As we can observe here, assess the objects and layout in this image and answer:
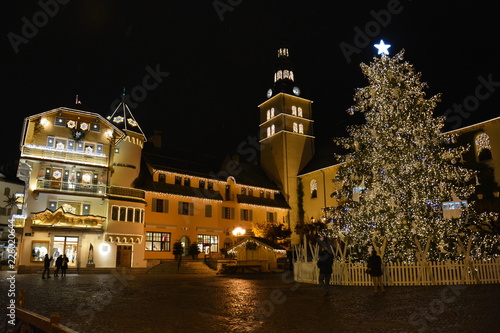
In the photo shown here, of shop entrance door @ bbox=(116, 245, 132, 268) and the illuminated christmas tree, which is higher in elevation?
the illuminated christmas tree

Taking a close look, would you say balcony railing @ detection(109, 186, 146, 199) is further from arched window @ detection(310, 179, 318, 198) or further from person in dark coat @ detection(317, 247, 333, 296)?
person in dark coat @ detection(317, 247, 333, 296)

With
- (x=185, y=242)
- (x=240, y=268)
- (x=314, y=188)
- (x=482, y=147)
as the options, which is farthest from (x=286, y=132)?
(x=240, y=268)

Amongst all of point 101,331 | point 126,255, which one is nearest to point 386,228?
point 101,331

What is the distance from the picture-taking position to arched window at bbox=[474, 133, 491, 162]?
35719 millimetres

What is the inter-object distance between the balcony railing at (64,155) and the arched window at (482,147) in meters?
34.7

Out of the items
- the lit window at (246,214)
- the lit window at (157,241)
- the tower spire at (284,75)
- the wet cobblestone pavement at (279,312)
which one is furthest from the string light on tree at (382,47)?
the tower spire at (284,75)

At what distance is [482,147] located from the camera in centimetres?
3619

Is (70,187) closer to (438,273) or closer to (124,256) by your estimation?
(124,256)

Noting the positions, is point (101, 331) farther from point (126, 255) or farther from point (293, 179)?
point (293, 179)

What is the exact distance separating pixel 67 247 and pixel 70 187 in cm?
542

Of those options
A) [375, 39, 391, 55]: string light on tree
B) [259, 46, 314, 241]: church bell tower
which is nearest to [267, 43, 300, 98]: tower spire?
[259, 46, 314, 241]: church bell tower

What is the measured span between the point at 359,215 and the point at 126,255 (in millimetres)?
26553

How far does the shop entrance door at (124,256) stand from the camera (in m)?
38.5

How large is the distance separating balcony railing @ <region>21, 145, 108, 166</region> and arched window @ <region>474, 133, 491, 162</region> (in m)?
34.7
